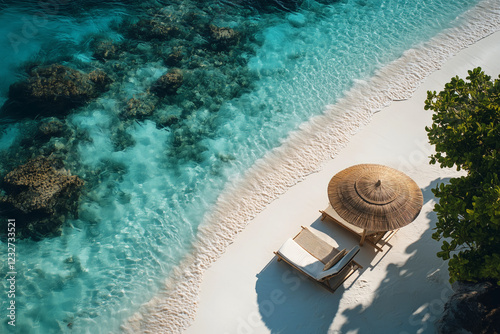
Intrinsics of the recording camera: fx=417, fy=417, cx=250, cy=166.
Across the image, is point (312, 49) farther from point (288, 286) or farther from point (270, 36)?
point (288, 286)

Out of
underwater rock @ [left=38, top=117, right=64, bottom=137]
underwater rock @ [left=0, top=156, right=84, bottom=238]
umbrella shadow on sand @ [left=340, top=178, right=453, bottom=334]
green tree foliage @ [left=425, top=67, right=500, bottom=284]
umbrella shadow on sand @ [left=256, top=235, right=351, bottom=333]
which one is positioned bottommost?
underwater rock @ [left=0, top=156, right=84, bottom=238]

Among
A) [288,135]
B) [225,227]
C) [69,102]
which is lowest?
[69,102]

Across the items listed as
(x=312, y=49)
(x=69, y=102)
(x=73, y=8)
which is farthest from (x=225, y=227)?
(x=73, y=8)

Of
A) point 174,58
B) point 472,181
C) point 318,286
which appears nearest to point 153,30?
point 174,58

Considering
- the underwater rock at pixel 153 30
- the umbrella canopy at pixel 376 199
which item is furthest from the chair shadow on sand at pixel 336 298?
the underwater rock at pixel 153 30

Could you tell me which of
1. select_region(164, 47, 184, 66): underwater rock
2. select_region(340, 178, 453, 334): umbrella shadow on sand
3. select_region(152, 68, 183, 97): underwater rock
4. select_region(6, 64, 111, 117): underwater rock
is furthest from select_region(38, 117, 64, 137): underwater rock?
select_region(340, 178, 453, 334): umbrella shadow on sand

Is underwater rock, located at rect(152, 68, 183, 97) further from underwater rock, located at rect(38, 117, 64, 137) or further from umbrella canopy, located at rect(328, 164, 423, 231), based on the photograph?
umbrella canopy, located at rect(328, 164, 423, 231)
